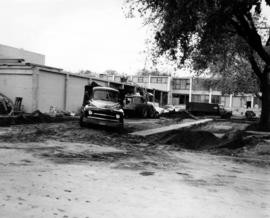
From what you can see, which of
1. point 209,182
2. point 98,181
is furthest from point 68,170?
point 209,182

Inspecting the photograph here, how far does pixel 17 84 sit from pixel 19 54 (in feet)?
39.0

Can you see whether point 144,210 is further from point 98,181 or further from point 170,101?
point 170,101

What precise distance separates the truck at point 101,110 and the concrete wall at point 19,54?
2197cm

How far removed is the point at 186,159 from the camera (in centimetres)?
1202

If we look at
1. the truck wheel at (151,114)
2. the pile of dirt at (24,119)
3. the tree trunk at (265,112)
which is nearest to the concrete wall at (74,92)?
the truck wheel at (151,114)

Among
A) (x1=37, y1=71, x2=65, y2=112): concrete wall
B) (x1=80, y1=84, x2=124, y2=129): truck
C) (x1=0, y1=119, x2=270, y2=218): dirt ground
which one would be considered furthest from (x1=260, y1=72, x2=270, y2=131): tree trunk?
(x1=37, y1=71, x2=65, y2=112): concrete wall

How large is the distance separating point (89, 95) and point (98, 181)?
1306 cm

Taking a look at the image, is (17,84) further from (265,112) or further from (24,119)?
(265,112)

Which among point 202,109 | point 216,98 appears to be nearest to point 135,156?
point 202,109

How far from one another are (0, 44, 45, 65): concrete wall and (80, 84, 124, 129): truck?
865 inches

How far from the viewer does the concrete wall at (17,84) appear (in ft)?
95.5

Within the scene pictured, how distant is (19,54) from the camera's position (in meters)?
40.5

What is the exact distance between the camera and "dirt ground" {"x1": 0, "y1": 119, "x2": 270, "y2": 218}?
19.3 ft

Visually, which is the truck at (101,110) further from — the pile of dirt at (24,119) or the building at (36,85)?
the building at (36,85)
